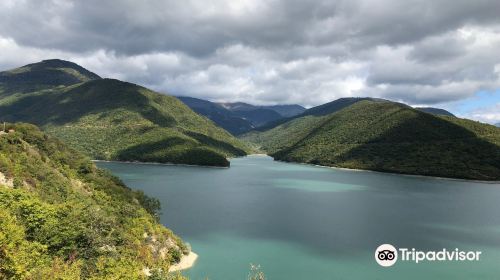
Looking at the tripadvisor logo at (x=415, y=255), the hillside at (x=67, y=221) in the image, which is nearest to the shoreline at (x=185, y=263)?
the hillside at (x=67, y=221)

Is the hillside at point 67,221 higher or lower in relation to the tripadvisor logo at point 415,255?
higher

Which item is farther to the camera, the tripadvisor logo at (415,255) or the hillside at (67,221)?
the tripadvisor logo at (415,255)

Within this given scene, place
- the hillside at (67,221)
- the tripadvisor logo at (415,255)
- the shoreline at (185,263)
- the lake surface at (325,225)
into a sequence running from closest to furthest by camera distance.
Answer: the hillside at (67,221) < the shoreline at (185,263) < the lake surface at (325,225) < the tripadvisor logo at (415,255)

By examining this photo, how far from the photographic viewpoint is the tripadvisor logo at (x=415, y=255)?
186ft

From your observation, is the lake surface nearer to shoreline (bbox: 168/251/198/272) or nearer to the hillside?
shoreline (bbox: 168/251/198/272)

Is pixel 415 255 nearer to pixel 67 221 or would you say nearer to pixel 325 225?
pixel 325 225

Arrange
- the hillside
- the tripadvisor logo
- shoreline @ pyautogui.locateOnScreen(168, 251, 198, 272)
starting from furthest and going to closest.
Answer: the tripadvisor logo, shoreline @ pyautogui.locateOnScreen(168, 251, 198, 272), the hillside

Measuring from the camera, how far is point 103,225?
47969mm

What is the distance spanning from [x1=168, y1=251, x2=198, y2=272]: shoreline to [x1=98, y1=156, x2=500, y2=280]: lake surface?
866mm

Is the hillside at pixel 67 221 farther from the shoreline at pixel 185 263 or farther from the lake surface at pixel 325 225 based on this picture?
the lake surface at pixel 325 225

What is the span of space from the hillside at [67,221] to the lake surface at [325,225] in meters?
8.70

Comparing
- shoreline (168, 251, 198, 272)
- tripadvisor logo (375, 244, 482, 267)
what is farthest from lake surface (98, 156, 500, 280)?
tripadvisor logo (375, 244, 482, 267)

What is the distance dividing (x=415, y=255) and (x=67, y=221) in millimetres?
50255

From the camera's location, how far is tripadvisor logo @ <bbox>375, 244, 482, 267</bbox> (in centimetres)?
5678
